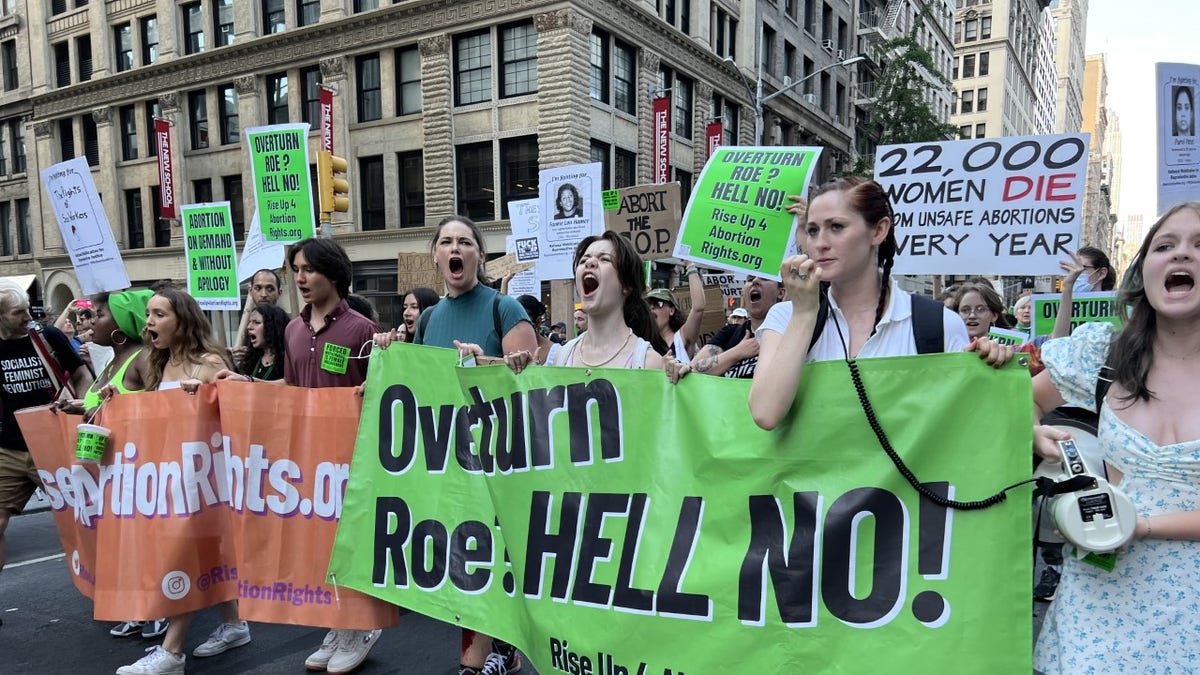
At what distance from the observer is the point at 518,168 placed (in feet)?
67.9

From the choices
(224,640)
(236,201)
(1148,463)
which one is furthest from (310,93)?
(1148,463)

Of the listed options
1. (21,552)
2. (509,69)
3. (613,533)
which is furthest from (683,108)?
(613,533)

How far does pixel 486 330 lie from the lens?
11.6ft

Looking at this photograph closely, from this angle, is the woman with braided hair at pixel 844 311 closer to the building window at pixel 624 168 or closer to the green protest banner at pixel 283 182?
the green protest banner at pixel 283 182

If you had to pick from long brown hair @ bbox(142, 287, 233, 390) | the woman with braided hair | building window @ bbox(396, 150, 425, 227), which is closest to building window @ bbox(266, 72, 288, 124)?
building window @ bbox(396, 150, 425, 227)

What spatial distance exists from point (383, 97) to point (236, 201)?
7485mm

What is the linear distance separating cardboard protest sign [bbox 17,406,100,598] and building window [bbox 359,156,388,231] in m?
19.3

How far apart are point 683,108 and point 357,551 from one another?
2385 cm

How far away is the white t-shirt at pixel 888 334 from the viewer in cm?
212

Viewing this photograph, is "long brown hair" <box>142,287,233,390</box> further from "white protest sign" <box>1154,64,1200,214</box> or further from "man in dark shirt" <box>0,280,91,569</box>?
"white protest sign" <box>1154,64,1200,214</box>

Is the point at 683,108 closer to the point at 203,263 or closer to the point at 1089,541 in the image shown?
the point at 203,263

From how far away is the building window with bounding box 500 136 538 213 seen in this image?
2047 cm

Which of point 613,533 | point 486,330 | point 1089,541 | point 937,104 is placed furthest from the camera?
point 937,104

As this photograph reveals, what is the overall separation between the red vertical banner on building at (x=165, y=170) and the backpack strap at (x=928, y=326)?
27.2 m
